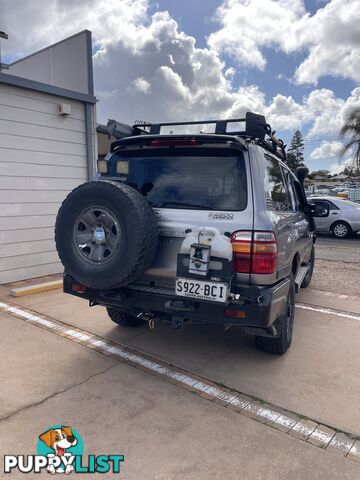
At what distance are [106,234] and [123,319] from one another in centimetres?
151

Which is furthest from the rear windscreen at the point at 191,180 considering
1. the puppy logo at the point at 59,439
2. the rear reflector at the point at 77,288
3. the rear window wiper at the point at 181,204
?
the puppy logo at the point at 59,439

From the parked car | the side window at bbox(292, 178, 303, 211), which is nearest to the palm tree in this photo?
the parked car

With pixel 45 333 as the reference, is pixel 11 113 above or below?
above

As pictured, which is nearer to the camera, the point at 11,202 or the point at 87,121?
the point at 11,202

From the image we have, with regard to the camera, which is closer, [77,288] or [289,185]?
[77,288]

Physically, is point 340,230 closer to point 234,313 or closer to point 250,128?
point 250,128

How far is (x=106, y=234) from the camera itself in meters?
3.07

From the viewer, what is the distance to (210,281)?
2855mm

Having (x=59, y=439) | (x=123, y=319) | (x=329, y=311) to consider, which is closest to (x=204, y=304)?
(x=59, y=439)

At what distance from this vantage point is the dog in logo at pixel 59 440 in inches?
90.8

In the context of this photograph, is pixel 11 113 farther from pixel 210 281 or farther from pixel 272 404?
pixel 272 404

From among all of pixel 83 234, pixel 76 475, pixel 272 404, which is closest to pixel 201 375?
pixel 272 404

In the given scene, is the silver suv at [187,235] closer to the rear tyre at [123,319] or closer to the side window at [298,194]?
the rear tyre at [123,319]

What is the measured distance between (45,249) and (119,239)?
4252mm
